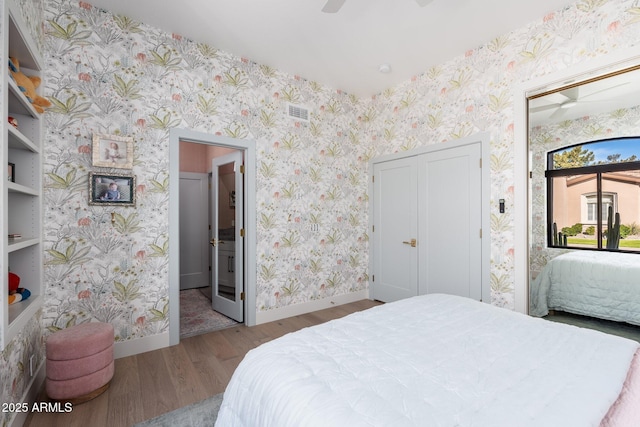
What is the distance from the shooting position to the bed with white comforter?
221 centimetres

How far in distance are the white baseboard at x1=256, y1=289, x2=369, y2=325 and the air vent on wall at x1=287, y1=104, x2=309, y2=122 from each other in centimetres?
233

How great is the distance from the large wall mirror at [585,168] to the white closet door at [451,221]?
19.2 inches

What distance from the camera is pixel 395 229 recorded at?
152 inches

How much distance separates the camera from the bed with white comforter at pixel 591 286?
2205 mm

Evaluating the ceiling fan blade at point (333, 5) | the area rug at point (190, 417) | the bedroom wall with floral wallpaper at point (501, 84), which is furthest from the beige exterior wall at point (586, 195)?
the area rug at point (190, 417)

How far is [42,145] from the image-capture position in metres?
2.16

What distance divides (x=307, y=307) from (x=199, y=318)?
1.32 metres

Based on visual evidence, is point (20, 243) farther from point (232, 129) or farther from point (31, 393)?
point (232, 129)

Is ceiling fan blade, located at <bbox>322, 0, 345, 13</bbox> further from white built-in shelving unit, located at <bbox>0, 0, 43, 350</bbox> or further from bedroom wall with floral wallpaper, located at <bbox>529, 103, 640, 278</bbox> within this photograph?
bedroom wall with floral wallpaper, located at <bbox>529, 103, 640, 278</bbox>

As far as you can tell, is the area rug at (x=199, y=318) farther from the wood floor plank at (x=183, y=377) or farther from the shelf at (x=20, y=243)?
the shelf at (x=20, y=243)

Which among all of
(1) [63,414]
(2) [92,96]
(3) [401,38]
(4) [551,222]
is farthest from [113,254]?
(4) [551,222]

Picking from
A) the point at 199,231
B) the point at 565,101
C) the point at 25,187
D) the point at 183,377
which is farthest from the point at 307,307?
the point at 565,101

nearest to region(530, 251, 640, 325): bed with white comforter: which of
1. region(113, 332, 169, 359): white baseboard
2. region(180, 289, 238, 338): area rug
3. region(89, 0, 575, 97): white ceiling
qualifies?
region(89, 0, 575, 97): white ceiling

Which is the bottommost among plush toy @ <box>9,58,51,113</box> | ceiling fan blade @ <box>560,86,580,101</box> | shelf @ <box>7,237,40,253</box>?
shelf @ <box>7,237,40,253</box>
